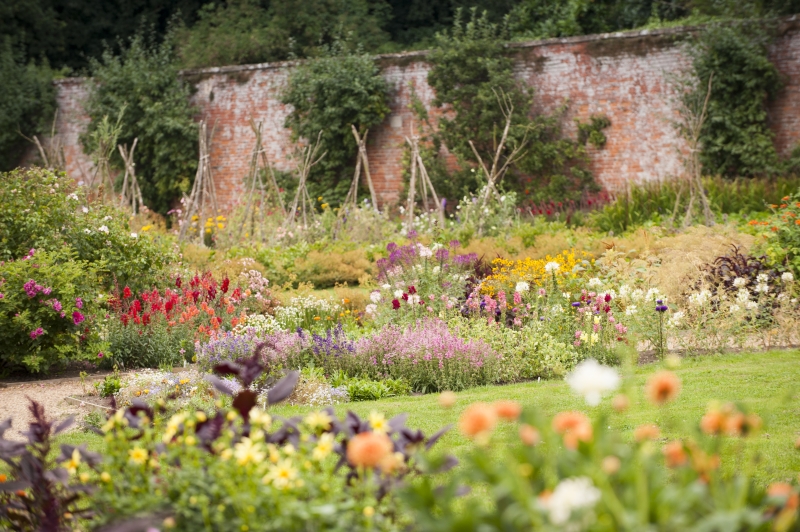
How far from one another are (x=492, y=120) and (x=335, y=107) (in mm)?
3049

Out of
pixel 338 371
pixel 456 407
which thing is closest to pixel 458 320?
pixel 338 371

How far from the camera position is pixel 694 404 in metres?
4.85

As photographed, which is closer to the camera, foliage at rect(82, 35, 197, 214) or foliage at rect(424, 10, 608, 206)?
foliage at rect(424, 10, 608, 206)

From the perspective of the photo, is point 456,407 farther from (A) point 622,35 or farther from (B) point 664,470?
(A) point 622,35

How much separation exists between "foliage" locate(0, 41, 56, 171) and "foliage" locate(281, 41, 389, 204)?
19.4 feet

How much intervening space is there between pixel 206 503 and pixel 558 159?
1354 cm

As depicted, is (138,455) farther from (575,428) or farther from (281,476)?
(575,428)

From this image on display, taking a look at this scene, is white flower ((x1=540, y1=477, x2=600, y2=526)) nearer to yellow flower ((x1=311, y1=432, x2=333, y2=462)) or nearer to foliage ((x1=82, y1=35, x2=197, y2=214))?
yellow flower ((x1=311, y1=432, x2=333, y2=462))

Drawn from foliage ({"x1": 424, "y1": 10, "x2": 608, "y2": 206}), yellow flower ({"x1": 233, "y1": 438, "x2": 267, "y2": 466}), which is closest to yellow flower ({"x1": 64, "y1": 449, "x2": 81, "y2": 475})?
yellow flower ({"x1": 233, "y1": 438, "x2": 267, "y2": 466})

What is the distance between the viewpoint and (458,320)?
655 cm

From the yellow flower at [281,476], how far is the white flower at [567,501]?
660 millimetres

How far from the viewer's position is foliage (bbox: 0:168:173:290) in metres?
7.04

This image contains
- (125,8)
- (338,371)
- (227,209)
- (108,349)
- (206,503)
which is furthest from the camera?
(125,8)

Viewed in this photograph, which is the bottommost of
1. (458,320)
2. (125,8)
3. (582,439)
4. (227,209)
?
(227,209)
